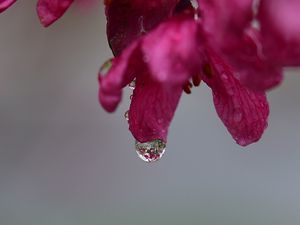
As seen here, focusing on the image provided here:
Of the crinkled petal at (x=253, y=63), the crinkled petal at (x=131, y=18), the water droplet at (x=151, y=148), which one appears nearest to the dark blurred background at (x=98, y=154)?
the water droplet at (x=151, y=148)

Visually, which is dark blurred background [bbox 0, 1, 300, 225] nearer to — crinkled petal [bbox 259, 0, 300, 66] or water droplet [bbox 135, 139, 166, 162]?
water droplet [bbox 135, 139, 166, 162]

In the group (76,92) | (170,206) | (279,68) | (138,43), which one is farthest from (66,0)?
(76,92)

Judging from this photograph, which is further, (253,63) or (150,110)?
(150,110)

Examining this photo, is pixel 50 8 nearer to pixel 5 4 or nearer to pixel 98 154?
pixel 5 4

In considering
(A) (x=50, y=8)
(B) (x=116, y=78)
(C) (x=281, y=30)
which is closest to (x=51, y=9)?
(A) (x=50, y=8)

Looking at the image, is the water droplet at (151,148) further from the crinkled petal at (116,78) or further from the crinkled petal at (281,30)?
the crinkled petal at (281,30)

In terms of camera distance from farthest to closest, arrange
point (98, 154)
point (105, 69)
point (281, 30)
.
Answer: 1. point (98, 154)
2. point (105, 69)
3. point (281, 30)

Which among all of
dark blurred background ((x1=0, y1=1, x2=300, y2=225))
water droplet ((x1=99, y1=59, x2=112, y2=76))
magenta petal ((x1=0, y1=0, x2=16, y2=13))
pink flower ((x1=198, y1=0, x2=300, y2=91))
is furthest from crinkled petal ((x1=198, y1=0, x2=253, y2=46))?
dark blurred background ((x1=0, y1=1, x2=300, y2=225))
